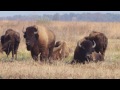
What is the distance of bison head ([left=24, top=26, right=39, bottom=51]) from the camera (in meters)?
9.90

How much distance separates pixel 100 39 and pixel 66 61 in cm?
79

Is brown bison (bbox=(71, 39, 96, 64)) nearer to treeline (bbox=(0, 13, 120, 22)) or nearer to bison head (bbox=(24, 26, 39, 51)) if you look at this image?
treeline (bbox=(0, 13, 120, 22))

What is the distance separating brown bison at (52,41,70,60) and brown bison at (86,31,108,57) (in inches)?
18.6

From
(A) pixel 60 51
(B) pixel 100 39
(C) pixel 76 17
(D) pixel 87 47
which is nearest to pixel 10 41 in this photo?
(A) pixel 60 51

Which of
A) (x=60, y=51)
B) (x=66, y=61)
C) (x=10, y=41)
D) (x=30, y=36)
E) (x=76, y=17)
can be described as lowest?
(x=66, y=61)

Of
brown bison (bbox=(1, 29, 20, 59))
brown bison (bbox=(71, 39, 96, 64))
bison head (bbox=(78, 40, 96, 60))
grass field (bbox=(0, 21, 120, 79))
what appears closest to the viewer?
grass field (bbox=(0, 21, 120, 79))

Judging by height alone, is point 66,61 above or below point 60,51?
below

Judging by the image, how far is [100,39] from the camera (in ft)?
33.1

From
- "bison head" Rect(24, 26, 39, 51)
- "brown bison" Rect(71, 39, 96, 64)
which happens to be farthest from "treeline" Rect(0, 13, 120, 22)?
"brown bison" Rect(71, 39, 96, 64)

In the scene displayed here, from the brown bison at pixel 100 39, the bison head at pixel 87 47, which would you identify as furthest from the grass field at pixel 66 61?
the bison head at pixel 87 47

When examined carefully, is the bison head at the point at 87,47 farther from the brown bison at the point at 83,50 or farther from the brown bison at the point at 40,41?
the brown bison at the point at 40,41

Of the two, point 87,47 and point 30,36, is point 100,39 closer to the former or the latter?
point 87,47

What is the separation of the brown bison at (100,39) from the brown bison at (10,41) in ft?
4.49

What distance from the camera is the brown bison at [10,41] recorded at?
9883 millimetres
